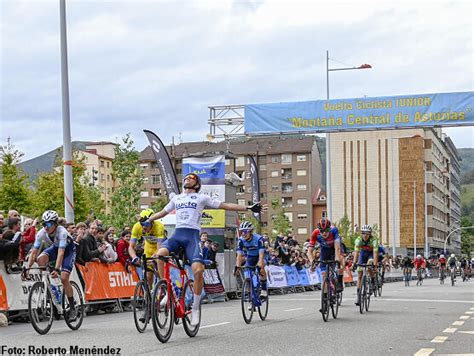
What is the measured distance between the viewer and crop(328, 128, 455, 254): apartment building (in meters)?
126

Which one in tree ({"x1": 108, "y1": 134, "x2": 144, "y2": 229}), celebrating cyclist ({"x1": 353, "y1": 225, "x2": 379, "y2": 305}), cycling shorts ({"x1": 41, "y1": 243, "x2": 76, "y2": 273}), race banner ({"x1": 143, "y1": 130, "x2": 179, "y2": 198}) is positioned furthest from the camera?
tree ({"x1": 108, "y1": 134, "x2": 144, "y2": 229})

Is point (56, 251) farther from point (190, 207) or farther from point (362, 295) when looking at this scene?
point (362, 295)

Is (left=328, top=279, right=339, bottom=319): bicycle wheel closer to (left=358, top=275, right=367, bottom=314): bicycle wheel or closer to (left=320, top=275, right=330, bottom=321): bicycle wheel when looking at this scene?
(left=320, top=275, right=330, bottom=321): bicycle wheel

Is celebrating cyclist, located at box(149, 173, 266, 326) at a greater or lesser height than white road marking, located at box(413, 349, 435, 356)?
greater

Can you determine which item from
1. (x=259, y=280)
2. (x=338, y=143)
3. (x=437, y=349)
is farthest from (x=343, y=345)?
(x=338, y=143)

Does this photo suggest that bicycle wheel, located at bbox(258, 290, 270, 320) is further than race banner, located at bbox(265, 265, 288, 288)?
No

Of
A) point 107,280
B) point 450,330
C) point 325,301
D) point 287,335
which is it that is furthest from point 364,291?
point 287,335

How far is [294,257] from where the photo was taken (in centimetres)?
3497

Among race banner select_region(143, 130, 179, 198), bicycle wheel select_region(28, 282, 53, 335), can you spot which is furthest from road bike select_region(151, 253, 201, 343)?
race banner select_region(143, 130, 179, 198)

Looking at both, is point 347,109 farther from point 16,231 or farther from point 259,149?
point 259,149

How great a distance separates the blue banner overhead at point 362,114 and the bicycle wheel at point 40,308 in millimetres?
24043

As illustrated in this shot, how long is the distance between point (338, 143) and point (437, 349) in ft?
385

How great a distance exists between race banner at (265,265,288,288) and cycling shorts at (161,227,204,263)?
18090 mm

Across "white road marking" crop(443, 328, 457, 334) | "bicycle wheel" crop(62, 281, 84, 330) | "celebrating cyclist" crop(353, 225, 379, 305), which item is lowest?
"white road marking" crop(443, 328, 457, 334)
